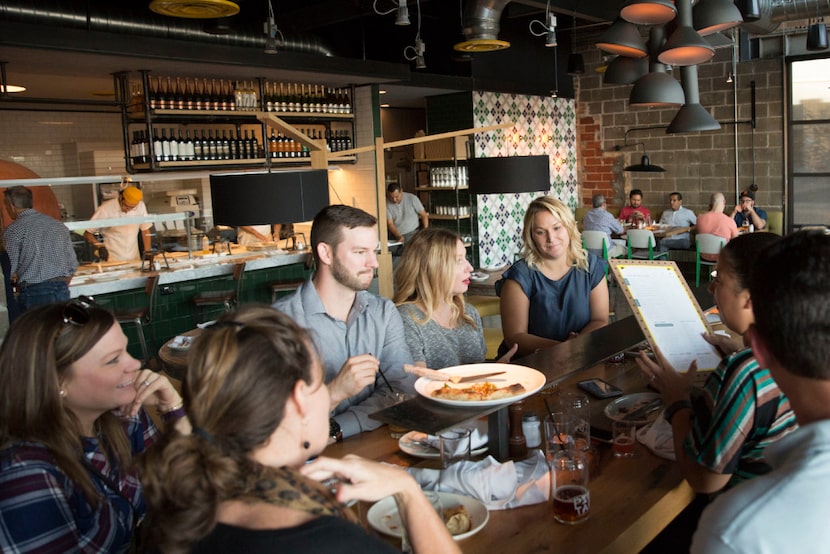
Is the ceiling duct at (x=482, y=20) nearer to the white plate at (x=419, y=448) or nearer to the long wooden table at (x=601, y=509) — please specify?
the long wooden table at (x=601, y=509)

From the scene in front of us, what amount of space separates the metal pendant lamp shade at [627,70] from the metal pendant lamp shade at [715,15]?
856 mm

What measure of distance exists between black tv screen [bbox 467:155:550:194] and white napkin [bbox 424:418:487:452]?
315cm

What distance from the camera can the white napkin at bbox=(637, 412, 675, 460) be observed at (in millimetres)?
2221

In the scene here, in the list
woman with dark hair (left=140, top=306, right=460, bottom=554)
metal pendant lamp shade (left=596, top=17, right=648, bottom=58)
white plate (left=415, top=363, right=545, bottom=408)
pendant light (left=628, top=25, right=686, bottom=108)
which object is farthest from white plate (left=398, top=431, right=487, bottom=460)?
pendant light (left=628, top=25, right=686, bottom=108)

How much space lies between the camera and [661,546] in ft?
7.86

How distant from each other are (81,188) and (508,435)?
37.3ft

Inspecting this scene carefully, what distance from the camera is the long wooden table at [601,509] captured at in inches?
69.4

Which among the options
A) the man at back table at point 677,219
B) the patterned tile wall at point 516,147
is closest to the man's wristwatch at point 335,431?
the patterned tile wall at point 516,147

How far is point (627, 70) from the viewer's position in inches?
208

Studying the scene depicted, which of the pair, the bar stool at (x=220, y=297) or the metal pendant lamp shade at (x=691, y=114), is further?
the bar stool at (x=220, y=297)

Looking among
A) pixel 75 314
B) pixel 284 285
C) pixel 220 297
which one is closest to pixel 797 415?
pixel 75 314

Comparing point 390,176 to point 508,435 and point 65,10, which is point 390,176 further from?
point 508,435

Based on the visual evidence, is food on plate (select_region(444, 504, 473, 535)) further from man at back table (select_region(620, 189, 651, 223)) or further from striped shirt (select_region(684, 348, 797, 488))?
man at back table (select_region(620, 189, 651, 223))

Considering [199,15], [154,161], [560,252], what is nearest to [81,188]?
[154,161]
